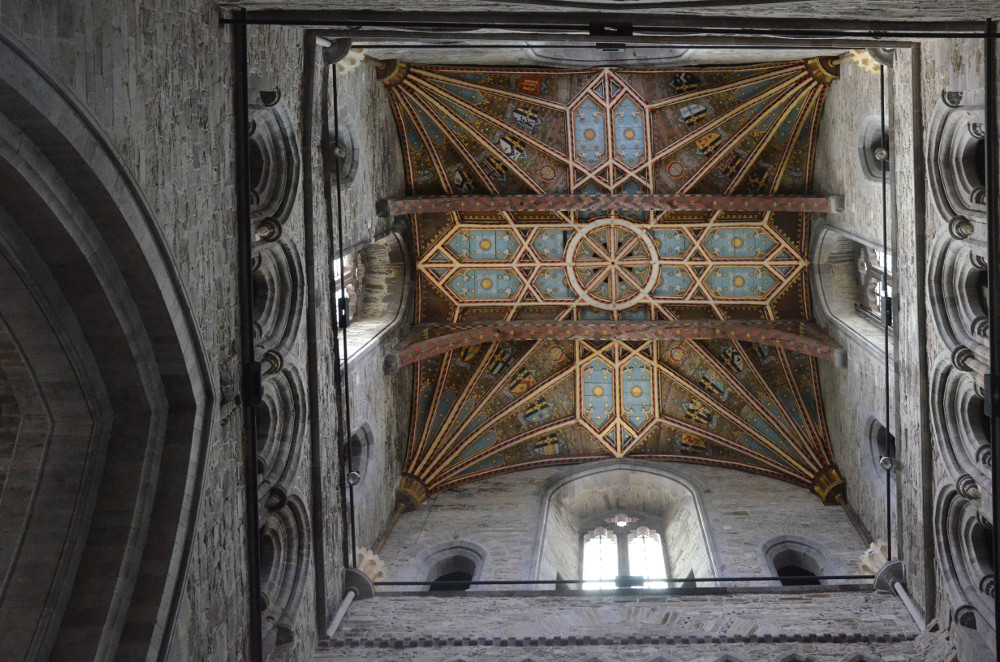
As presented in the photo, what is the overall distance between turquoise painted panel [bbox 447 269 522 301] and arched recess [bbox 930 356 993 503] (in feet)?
24.3

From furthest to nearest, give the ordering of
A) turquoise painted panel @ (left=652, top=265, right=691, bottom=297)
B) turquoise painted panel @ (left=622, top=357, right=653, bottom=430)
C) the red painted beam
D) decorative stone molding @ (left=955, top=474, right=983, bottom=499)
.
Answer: turquoise painted panel @ (left=622, top=357, right=653, bottom=430) < turquoise painted panel @ (left=652, top=265, right=691, bottom=297) < the red painted beam < decorative stone molding @ (left=955, top=474, right=983, bottom=499)

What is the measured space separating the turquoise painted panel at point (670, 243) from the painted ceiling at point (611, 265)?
3 centimetres

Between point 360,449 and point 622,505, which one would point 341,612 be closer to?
point 360,449

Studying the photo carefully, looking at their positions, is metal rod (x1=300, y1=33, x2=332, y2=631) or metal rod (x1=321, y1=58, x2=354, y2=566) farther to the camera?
metal rod (x1=321, y1=58, x2=354, y2=566)

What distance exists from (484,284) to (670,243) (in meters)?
3.04

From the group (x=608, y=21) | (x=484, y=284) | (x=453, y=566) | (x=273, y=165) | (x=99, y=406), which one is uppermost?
(x=484, y=284)

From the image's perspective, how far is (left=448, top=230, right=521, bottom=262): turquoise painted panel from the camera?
16.0m

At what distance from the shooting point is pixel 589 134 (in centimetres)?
1514

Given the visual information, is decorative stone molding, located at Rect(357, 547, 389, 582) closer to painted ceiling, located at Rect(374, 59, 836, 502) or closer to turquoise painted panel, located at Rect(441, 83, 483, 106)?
painted ceiling, located at Rect(374, 59, 836, 502)

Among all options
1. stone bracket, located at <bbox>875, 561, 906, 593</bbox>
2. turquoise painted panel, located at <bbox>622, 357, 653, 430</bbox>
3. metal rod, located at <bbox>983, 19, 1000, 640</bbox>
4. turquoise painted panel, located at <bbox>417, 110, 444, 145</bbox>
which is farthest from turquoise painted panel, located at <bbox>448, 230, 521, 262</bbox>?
metal rod, located at <bbox>983, 19, 1000, 640</bbox>

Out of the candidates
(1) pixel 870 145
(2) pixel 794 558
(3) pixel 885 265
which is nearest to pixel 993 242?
(3) pixel 885 265

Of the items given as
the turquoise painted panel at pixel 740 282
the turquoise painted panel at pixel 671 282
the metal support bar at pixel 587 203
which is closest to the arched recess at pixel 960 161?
the metal support bar at pixel 587 203

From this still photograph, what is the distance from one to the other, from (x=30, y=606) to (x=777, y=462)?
467 inches

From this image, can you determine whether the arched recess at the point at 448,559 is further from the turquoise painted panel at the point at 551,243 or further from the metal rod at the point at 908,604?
the metal rod at the point at 908,604
